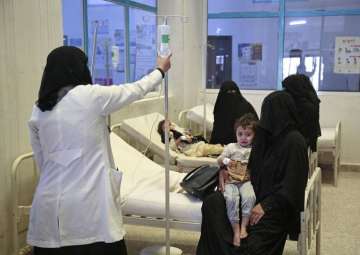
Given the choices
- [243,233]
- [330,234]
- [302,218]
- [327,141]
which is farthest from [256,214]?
[327,141]

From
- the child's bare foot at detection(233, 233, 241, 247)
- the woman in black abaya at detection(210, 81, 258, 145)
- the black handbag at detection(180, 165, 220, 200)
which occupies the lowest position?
the child's bare foot at detection(233, 233, 241, 247)

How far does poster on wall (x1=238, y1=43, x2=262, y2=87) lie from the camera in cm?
688

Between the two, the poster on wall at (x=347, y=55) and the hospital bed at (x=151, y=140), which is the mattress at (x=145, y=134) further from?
the poster on wall at (x=347, y=55)

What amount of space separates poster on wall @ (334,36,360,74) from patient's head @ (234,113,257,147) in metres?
3.72

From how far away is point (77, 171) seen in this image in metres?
2.26

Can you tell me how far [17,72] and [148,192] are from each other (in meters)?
1.24

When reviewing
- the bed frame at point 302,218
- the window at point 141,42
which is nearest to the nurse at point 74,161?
the bed frame at point 302,218

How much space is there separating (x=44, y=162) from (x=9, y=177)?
83cm

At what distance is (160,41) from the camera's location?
2.64 m

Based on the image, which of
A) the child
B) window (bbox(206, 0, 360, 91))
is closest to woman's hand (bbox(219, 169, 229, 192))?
the child

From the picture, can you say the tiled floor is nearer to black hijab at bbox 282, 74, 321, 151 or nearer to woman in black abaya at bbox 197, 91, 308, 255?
black hijab at bbox 282, 74, 321, 151

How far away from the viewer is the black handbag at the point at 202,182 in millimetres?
3127

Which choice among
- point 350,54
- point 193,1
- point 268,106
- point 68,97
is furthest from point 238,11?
point 68,97

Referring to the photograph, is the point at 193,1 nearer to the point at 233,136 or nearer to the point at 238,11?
the point at 238,11
